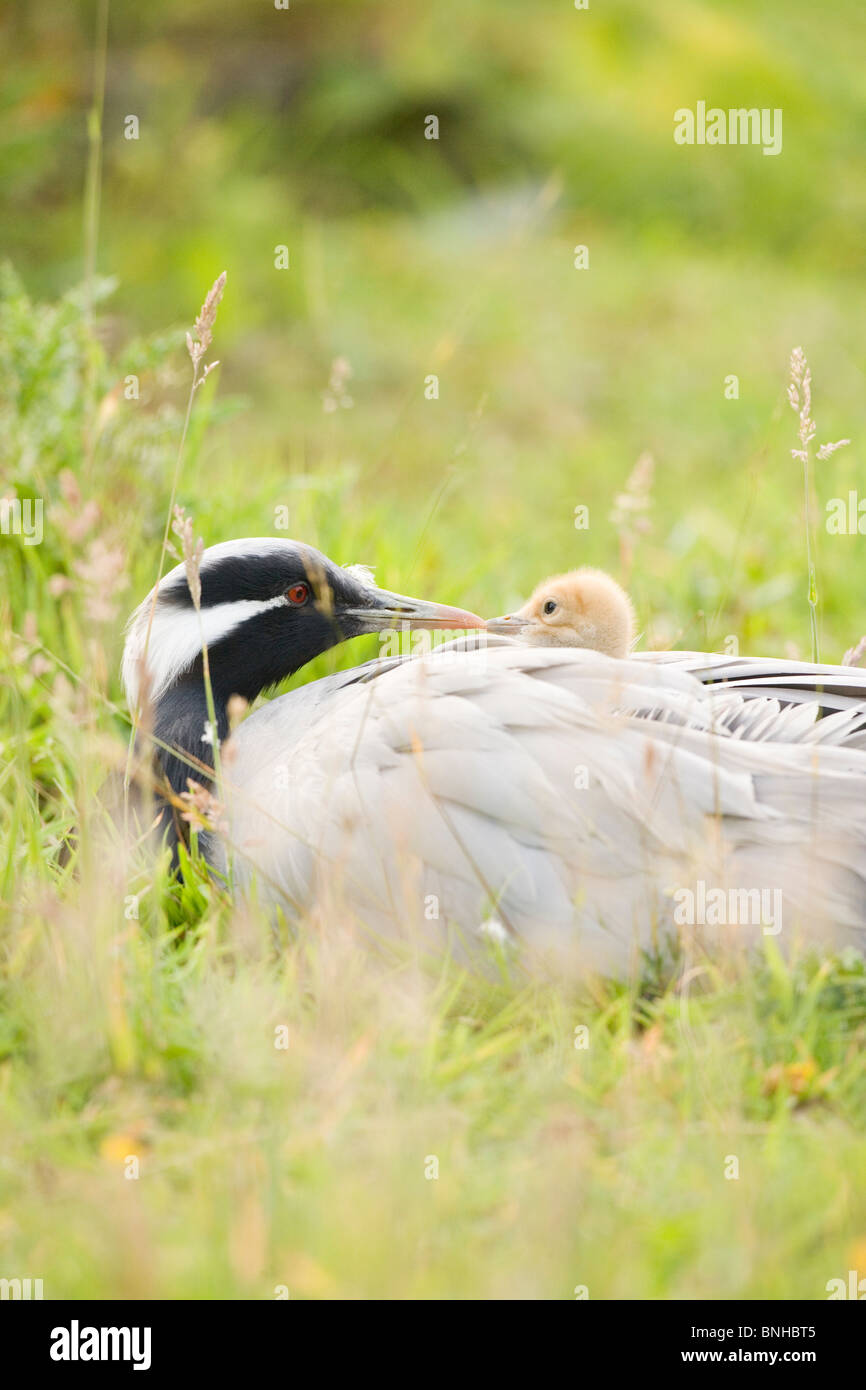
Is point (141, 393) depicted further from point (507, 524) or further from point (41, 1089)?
point (41, 1089)

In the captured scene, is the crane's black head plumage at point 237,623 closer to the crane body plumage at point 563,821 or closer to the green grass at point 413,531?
the green grass at point 413,531

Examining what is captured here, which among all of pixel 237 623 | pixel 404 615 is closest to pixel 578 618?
pixel 404 615

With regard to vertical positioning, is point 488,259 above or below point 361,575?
above

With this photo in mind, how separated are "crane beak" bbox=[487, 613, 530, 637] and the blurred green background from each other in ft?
1.57

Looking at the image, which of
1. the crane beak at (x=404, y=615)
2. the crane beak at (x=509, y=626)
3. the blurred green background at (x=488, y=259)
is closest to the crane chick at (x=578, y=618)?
the crane beak at (x=509, y=626)

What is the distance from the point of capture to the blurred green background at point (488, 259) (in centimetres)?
530

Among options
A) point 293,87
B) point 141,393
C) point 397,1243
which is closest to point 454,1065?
point 397,1243

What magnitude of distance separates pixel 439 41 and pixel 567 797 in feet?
27.8

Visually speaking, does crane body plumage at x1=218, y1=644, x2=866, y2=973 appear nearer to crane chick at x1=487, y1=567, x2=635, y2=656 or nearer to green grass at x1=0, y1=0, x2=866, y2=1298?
green grass at x1=0, y1=0, x2=866, y2=1298

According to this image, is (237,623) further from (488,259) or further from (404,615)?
(488,259)

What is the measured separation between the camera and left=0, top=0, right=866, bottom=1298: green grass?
2.17 meters

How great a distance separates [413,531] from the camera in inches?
196

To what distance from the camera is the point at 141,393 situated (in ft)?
14.6

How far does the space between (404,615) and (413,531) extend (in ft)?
5.44
